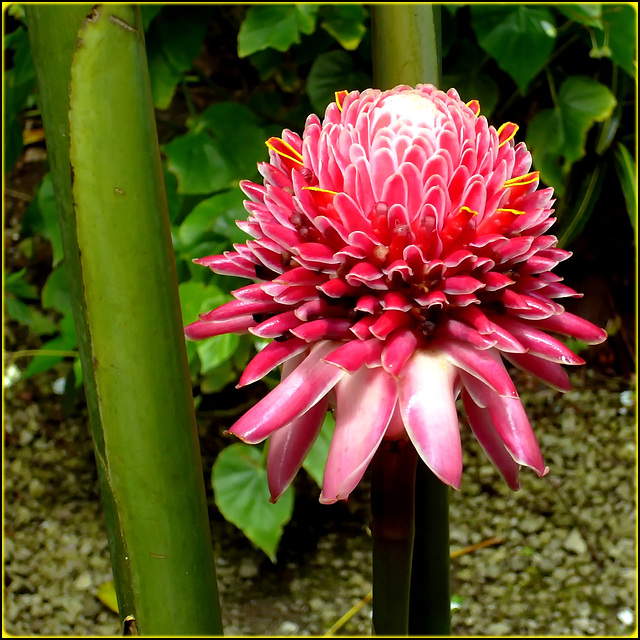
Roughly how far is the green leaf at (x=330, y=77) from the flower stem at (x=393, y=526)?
73cm

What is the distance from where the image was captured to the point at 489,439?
0.69ft

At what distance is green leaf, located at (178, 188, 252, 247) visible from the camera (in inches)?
30.3

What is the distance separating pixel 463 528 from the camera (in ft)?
3.30

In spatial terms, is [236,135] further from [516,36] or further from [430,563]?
[430,563]

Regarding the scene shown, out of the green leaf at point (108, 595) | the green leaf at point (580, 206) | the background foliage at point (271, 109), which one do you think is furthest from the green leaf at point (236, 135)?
the green leaf at point (108, 595)

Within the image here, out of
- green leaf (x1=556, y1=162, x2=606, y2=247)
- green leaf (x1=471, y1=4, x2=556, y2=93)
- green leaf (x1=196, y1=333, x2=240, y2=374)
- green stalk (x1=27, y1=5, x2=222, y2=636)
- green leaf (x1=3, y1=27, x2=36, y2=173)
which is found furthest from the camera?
green leaf (x1=556, y1=162, x2=606, y2=247)

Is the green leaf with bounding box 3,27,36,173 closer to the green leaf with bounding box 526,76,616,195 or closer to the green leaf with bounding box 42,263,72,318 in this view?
the green leaf with bounding box 42,263,72,318

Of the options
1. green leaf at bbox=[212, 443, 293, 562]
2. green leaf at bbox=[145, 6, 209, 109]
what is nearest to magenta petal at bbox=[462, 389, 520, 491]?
green leaf at bbox=[212, 443, 293, 562]

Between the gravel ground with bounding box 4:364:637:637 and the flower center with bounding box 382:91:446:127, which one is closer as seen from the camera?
the flower center with bounding box 382:91:446:127

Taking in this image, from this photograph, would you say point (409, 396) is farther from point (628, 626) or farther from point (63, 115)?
point (628, 626)

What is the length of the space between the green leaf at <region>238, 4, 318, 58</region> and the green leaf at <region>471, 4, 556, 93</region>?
20 cm

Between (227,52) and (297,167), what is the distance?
96 centimetres

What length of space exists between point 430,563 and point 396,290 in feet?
0.37

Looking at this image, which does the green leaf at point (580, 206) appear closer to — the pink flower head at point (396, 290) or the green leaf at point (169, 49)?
the green leaf at point (169, 49)
